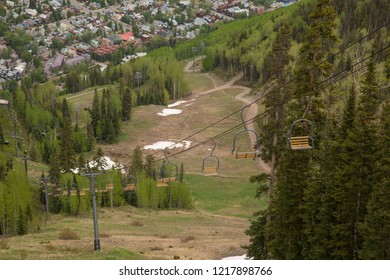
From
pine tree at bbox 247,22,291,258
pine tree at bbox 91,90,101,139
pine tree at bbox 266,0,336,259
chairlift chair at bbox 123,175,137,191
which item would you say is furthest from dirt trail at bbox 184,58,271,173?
pine tree at bbox 266,0,336,259

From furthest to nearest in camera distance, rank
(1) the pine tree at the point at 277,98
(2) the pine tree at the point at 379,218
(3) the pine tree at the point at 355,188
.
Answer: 1. (1) the pine tree at the point at 277,98
2. (3) the pine tree at the point at 355,188
3. (2) the pine tree at the point at 379,218

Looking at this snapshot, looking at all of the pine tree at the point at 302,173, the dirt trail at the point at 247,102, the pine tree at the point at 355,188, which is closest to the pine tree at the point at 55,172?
the dirt trail at the point at 247,102

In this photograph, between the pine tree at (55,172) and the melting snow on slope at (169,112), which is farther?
the melting snow on slope at (169,112)

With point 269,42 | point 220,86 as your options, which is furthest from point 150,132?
point 269,42

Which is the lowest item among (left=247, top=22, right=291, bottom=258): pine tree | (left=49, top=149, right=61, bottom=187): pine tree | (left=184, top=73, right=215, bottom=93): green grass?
(left=49, top=149, right=61, bottom=187): pine tree

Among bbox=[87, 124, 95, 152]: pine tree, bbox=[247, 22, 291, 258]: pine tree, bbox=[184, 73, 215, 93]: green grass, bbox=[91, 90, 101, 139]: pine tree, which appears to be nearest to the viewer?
bbox=[247, 22, 291, 258]: pine tree

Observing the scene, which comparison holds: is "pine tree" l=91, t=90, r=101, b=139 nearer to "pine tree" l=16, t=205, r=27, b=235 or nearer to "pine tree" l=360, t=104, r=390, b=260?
"pine tree" l=16, t=205, r=27, b=235

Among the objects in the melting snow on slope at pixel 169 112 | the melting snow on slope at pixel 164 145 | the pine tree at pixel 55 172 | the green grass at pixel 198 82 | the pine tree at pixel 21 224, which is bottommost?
the melting snow on slope at pixel 164 145

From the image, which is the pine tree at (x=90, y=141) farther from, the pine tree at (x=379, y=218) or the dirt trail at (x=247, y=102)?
the pine tree at (x=379, y=218)

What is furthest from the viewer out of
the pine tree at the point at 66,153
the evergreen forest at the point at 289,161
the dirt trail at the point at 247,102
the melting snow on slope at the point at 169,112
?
the melting snow on slope at the point at 169,112

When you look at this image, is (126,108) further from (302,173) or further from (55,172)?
(302,173)
